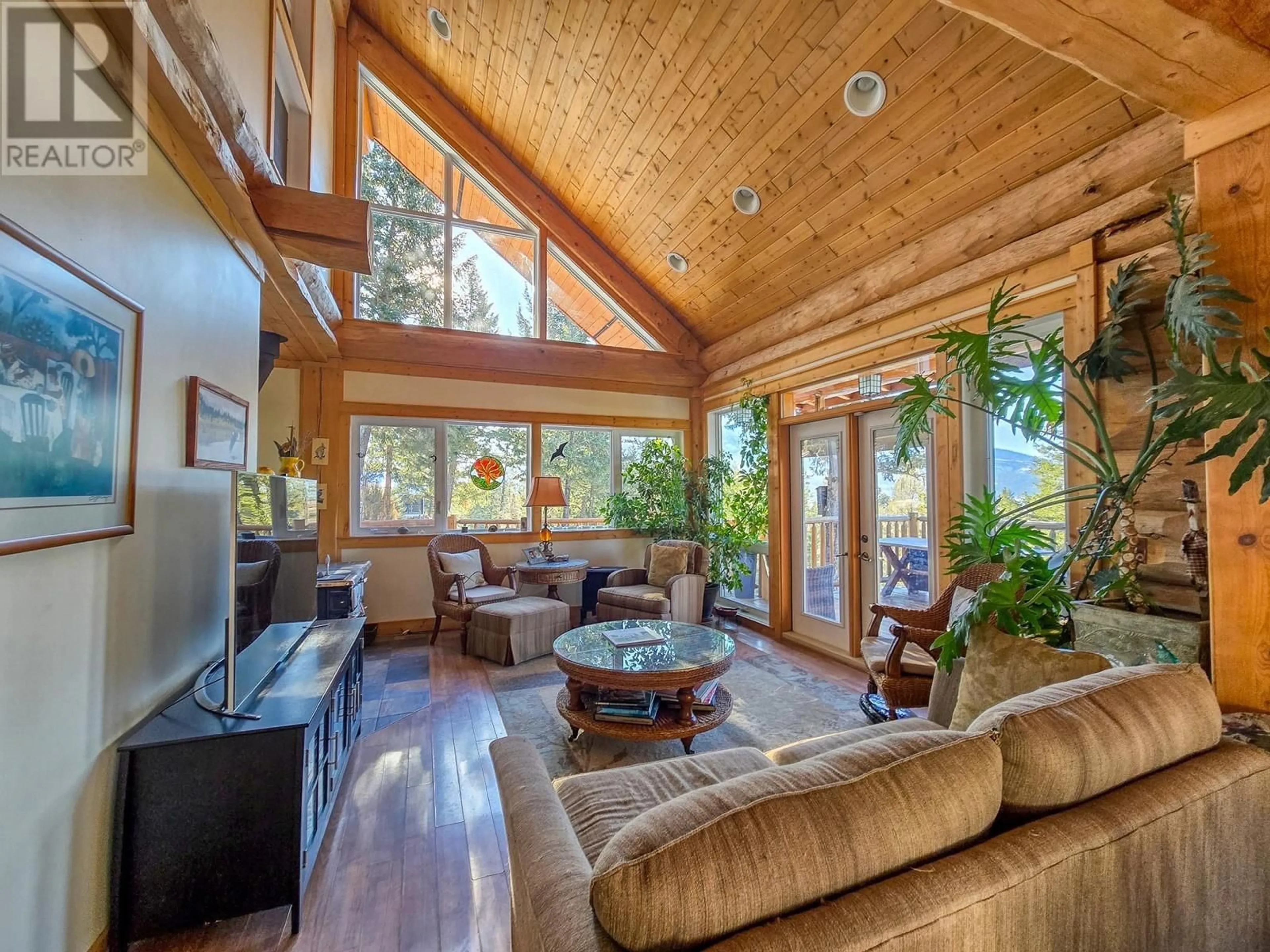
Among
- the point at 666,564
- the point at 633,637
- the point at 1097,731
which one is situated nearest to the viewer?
the point at 1097,731

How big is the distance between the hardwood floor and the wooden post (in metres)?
Answer: 2.28

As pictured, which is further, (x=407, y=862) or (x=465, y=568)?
(x=465, y=568)

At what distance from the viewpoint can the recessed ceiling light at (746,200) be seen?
12.2ft

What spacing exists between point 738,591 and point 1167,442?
4288 millimetres

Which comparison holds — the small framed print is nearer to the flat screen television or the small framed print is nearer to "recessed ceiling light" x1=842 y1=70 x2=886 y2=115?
the flat screen television

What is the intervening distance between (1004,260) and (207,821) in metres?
4.22

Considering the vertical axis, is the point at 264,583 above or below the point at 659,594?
above

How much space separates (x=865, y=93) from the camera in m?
2.79

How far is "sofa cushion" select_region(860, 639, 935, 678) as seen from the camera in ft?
8.34

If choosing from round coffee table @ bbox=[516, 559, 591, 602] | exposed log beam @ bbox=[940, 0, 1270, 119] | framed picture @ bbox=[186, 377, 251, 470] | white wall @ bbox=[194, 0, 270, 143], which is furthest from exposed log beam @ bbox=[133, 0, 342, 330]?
round coffee table @ bbox=[516, 559, 591, 602]

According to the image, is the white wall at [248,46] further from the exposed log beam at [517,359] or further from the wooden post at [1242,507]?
the wooden post at [1242,507]

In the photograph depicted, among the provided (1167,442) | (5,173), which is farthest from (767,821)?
(5,173)

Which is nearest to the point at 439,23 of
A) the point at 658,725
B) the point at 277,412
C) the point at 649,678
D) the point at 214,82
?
the point at 214,82

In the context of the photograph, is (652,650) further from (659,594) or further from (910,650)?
(659,594)
